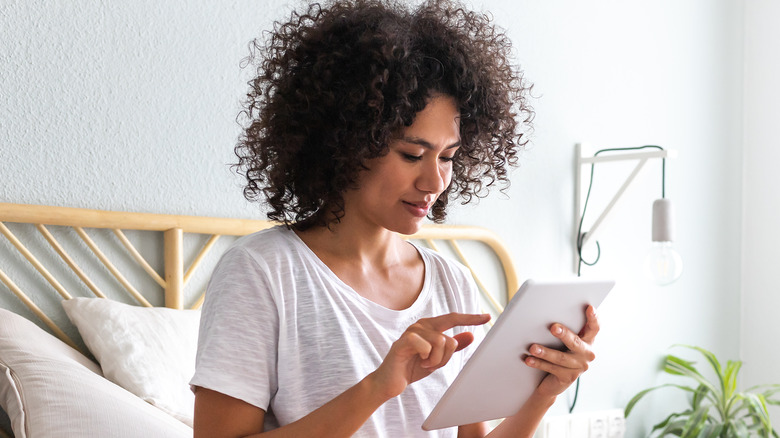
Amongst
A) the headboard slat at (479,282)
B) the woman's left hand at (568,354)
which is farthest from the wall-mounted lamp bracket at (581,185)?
the woman's left hand at (568,354)

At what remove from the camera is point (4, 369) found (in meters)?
1.08

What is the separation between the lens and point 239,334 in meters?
0.83

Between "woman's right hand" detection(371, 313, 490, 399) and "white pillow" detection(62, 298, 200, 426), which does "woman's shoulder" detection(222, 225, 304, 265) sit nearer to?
"woman's right hand" detection(371, 313, 490, 399)

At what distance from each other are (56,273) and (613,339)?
1624 millimetres

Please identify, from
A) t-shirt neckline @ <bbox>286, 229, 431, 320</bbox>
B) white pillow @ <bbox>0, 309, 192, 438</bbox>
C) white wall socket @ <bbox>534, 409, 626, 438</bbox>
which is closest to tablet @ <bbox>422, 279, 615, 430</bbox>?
t-shirt neckline @ <bbox>286, 229, 431, 320</bbox>

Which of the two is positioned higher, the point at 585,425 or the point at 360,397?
the point at 360,397

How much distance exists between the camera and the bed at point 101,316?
106 cm

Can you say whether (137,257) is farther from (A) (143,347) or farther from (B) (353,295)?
(B) (353,295)

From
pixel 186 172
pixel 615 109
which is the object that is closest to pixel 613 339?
pixel 615 109

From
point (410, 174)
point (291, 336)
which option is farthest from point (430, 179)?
point (291, 336)

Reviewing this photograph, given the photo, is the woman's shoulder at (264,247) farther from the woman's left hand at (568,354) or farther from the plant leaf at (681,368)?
the plant leaf at (681,368)

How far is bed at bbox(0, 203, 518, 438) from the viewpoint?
3.49 ft

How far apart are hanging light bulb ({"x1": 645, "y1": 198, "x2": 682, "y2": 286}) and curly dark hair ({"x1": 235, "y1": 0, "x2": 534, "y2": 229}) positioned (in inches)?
49.1

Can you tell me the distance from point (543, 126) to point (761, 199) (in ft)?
3.53
